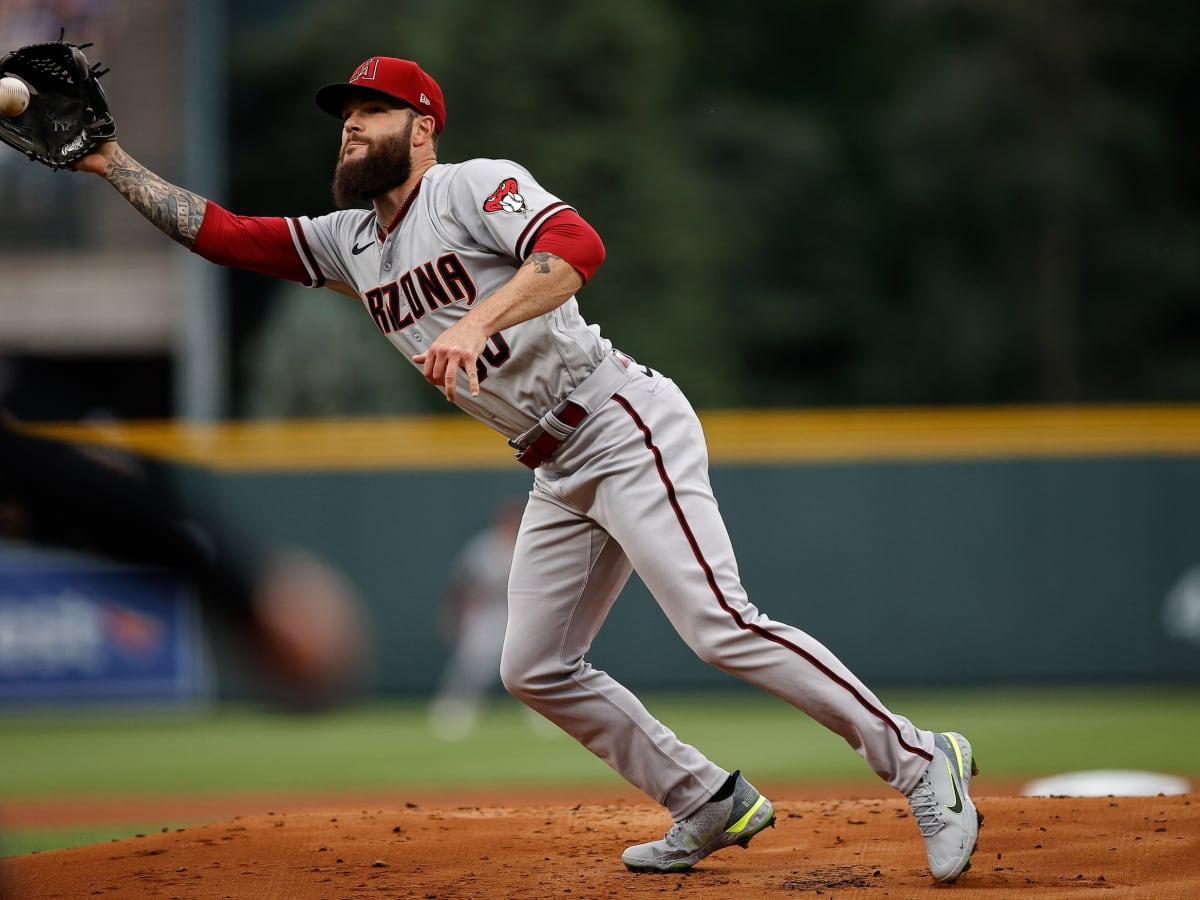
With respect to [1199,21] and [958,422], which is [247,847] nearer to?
[958,422]

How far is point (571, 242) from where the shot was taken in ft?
11.2

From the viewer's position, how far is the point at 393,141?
3.72 meters

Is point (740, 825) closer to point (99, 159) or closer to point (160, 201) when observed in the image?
point (160, 201)

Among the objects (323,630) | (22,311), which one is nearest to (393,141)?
(323,630)

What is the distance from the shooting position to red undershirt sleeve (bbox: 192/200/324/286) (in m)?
3.85

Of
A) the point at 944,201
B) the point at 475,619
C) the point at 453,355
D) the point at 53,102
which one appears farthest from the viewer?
the point at 944,201

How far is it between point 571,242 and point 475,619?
7177mm

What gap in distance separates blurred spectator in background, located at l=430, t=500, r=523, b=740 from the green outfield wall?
0.38 ft

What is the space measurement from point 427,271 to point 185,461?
5.80ft

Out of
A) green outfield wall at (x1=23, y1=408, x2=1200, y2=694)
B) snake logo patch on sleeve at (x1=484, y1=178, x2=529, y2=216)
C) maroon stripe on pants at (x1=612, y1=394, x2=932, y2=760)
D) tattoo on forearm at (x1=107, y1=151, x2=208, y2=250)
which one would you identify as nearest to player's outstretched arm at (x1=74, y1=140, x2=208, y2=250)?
tattoo on forearm at (x1=107, y1=151, x2=208, y2=250)

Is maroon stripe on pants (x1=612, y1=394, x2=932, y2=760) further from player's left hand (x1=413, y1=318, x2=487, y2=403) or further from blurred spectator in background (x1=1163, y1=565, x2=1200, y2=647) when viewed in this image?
blurred spectator in background (x1=1163, y1=565, x2=1200, y2=647)

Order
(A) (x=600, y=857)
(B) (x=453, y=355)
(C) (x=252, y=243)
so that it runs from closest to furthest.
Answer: (B) (x=453, y=355), (C) (x=252, y=243), (A) (x=600, y=857)

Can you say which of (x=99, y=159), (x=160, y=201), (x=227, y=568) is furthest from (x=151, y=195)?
(x=227, y=568)

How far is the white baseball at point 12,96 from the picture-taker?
361 cm
